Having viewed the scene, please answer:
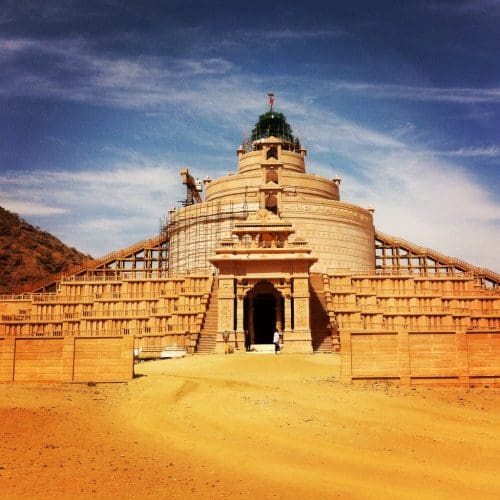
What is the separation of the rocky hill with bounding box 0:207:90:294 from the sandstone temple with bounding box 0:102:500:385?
23017 mm

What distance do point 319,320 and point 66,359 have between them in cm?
2184

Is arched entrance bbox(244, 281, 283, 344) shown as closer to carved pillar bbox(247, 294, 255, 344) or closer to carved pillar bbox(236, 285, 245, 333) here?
carved pillar bbox(247, 294, 255, 344)

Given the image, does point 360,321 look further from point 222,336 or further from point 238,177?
point 238,177

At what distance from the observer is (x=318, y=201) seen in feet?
203

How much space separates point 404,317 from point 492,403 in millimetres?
23638

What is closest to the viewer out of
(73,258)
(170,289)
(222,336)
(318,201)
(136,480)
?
(136,480)

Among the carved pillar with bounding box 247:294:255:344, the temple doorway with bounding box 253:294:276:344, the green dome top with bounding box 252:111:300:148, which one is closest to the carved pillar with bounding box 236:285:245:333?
the carved pillar with bounding box 247:294:255:344

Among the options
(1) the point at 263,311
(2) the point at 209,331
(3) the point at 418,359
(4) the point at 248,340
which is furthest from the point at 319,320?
(3) the point at 418,359

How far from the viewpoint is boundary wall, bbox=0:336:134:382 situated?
24578mm

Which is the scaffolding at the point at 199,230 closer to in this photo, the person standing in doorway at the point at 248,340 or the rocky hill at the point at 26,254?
the person standing in doorway at the point at 248,340

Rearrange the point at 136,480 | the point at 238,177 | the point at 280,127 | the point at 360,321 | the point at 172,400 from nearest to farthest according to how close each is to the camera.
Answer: the point at 136,480 → the point at 172,400 → the point at 360,321 → the point at 238,177 → the point at 280,127

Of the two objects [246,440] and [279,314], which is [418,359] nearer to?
[246,440]

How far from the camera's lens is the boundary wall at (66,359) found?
24.6 metres

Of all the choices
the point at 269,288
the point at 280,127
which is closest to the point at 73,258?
the point at 280,127
